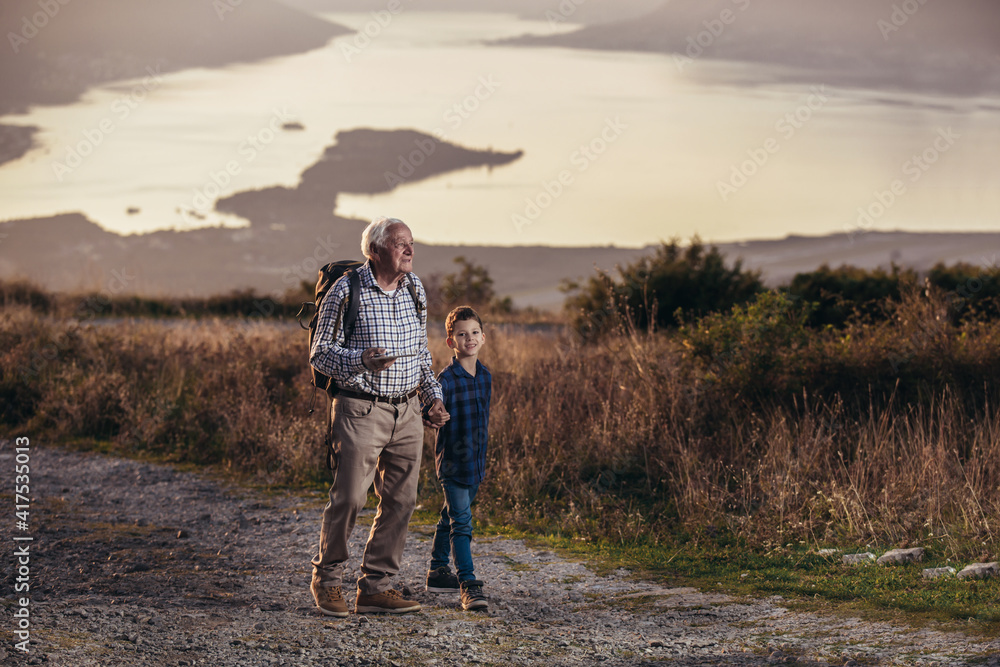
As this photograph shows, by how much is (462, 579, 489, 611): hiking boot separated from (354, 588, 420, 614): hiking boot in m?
0.38

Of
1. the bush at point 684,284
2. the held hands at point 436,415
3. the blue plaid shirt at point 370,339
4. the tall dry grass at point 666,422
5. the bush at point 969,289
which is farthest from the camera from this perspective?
the bush at point 684,284

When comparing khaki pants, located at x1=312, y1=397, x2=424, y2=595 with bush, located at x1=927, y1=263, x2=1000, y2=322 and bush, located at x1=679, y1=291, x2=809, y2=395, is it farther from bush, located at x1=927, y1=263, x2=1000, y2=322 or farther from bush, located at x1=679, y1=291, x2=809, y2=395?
bush, located at x1=927, y1=263, x2=1000, y2=322

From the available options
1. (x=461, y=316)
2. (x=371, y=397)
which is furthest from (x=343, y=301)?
(x=461, y=316)

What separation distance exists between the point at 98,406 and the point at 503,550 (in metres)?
7.48

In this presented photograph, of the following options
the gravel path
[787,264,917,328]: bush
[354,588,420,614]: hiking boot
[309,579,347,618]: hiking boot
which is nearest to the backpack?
[309,579,347,618]: hiking boot

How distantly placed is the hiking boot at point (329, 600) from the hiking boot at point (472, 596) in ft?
2.53

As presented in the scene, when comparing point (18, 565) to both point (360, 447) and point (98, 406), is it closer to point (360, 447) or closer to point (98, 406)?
point (360, 447)

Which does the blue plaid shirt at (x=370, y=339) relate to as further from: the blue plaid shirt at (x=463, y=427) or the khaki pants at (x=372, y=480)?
the blue plaid shirt at (x=463, y=427)

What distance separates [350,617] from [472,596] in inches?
30.2

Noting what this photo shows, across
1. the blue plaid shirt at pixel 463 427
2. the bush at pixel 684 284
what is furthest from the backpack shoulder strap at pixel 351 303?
the bush at pixel 684 284

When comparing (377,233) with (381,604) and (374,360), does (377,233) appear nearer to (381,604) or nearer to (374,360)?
(374,360)

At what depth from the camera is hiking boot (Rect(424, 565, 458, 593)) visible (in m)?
6.14

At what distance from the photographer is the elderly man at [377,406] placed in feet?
16.8

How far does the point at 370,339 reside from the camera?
17.0ft
